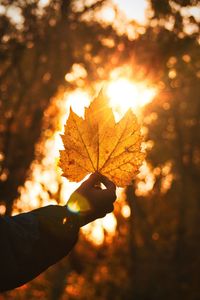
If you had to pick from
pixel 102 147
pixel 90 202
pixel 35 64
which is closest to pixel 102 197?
pixel 90 202

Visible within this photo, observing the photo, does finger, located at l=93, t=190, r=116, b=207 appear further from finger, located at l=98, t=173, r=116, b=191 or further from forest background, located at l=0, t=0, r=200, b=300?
forest background, located at l=0, t=0, r=200, b=300

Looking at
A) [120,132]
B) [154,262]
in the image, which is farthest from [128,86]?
[120,132]

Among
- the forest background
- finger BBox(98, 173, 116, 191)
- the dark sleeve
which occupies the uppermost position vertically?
the forest background

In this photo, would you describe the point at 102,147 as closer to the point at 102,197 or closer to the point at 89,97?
the point at 102,197

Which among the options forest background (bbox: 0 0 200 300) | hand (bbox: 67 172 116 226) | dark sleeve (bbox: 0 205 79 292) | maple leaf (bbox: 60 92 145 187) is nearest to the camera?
dark sleeve (bbox: 0 205 79 292)

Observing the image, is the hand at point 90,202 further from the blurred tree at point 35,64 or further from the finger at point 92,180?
the blurred tree at point 35,64

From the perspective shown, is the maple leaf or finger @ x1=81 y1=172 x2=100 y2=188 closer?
finger @ x1=81 y1=172 x2=100 y2=188

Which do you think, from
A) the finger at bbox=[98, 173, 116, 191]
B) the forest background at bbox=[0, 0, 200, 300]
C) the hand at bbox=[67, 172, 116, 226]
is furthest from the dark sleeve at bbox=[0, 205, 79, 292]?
the forest background at bbox=[0, 0, 200, 300]
